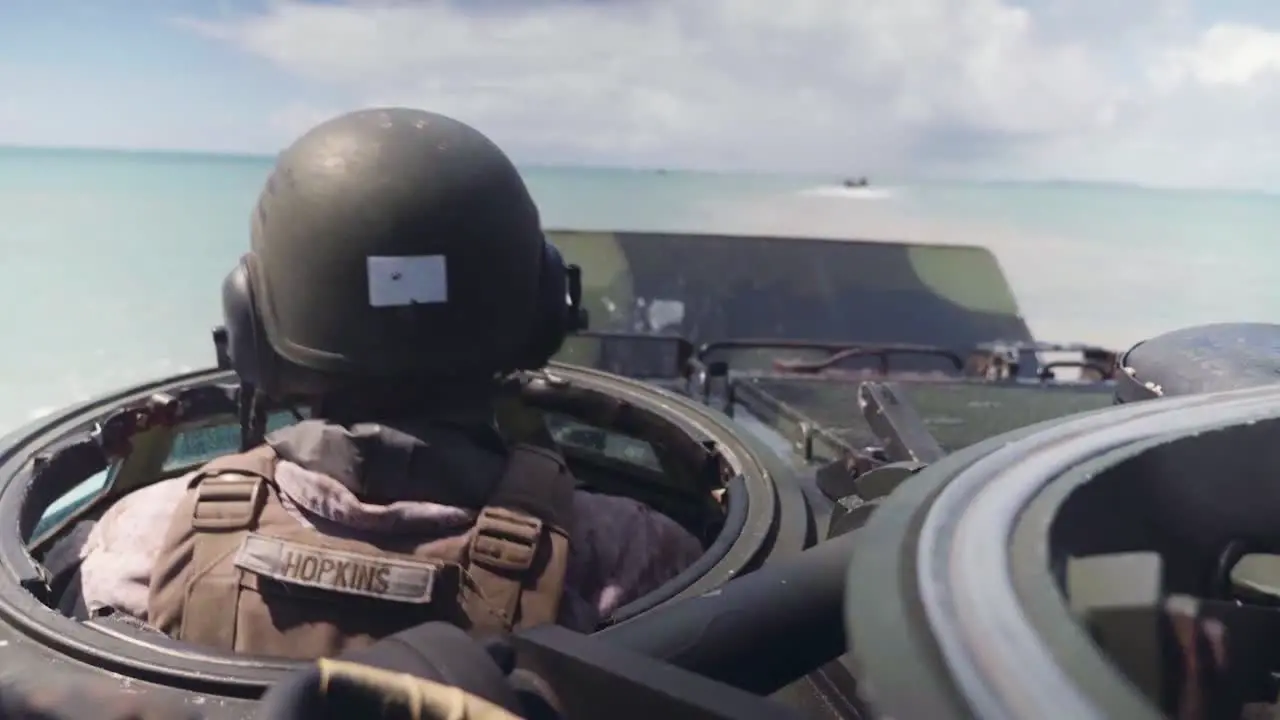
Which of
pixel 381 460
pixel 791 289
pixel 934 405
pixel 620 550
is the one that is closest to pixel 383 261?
pixel 381 460

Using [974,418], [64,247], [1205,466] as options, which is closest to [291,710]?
[1205,466]

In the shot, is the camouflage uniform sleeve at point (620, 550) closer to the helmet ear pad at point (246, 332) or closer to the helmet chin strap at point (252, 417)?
the helmet ear pad at point (246, 332)

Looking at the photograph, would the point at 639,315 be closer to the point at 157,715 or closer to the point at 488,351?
the point at 488,351

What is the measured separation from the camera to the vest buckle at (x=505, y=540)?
1.69 meters

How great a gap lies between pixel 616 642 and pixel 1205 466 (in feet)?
2.00

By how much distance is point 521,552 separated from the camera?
A: 5.56 feet

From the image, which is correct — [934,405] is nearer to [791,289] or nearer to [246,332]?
[791,289]

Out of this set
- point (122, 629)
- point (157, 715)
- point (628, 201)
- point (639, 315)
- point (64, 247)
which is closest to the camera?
point (157, 715)

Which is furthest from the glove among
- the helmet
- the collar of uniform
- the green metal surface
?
the green metal surface

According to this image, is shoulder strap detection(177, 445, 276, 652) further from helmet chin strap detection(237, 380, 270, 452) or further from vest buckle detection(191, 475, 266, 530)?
helmet chin strap detection(237, 380, 270, 452)

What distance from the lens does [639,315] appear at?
4.34 meters

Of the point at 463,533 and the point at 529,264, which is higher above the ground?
the point at 529,264

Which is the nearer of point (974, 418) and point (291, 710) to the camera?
point (291, 710)

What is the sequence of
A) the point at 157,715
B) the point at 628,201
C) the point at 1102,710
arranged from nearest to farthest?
the point at 1102,710 → the point at 157,715 → the point at 628,201
